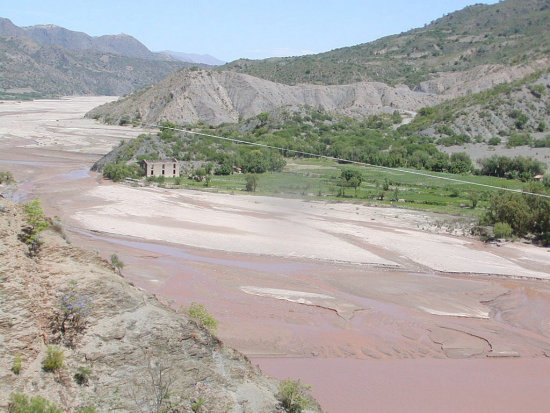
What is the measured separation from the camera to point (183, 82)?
98000 mm

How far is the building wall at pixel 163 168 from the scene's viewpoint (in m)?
48.1

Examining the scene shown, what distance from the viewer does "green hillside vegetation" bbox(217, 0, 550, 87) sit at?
114 meters

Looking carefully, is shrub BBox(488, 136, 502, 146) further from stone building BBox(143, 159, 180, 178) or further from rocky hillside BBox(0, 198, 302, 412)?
rocky hillside BBox(0, 198, 302, 412)

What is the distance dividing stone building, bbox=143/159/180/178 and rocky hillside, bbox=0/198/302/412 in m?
37.2

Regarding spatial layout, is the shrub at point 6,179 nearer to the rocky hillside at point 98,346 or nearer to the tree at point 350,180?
the tree at point 350,180

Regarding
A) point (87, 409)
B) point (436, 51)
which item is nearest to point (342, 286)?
point (87, 409)

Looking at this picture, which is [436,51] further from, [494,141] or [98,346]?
[98,346]

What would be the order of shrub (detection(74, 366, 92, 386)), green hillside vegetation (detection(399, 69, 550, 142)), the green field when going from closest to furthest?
shrub (detection(74, 366, 92, 386))
the green field
green hillside vegetation (detection(399, 69, 550, 142))

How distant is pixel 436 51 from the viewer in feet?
446

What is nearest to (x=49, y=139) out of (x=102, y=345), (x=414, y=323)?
(x=414, y=323)

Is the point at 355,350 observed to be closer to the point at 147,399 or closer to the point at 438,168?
the point at 147,399

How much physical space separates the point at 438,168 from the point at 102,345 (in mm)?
49462

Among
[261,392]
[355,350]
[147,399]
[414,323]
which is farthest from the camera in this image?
[414,323]

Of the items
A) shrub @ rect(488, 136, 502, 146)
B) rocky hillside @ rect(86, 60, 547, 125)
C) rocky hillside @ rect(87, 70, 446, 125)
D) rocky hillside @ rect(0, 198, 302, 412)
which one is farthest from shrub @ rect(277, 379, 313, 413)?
rocky hillside @ rect(87, 70, 446, 125)
